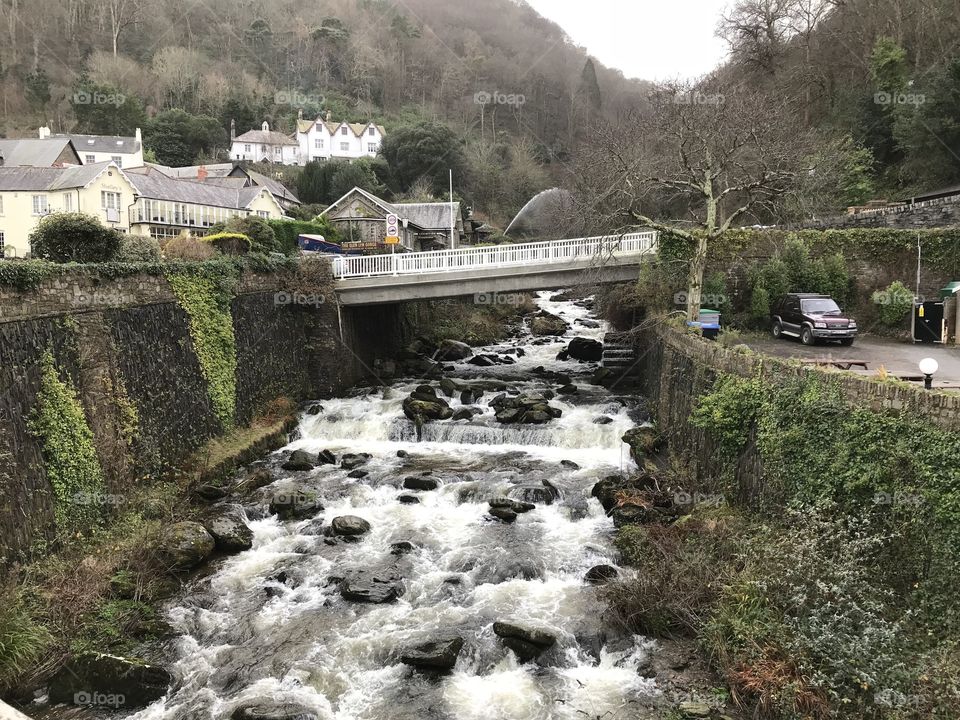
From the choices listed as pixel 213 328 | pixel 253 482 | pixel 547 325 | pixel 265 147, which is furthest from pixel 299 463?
pixel 265 147

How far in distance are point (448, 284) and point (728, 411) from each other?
595 inches

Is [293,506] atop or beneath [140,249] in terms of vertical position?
beneath

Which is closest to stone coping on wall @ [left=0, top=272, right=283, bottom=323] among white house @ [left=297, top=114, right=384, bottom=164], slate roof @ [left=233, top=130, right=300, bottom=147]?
slate roof @ [left=233, top=130, right=300, bottom=147]

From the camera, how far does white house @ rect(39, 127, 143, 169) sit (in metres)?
59.3

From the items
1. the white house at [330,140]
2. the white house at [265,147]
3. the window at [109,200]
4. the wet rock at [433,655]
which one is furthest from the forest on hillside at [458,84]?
the window at [109,200]

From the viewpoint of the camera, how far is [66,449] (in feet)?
45.6

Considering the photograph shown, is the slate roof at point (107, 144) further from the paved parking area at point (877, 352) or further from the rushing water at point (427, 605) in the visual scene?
the paved parking area at point (877, 352)

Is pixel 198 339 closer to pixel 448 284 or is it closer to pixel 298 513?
pixel 298 513

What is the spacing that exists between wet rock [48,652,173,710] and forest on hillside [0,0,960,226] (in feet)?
66.0

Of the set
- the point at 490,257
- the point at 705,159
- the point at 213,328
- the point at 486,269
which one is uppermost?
the point at 705,159

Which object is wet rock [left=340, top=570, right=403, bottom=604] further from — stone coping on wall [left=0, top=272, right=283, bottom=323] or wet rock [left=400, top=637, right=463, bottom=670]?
stone coping on wall [left=0, top=272, right=283, bottom=323]

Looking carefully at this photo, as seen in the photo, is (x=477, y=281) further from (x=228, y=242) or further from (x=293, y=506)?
(x=293, y=506)

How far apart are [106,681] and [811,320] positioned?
2097 centimetres

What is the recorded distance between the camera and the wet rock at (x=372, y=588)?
497 inches
